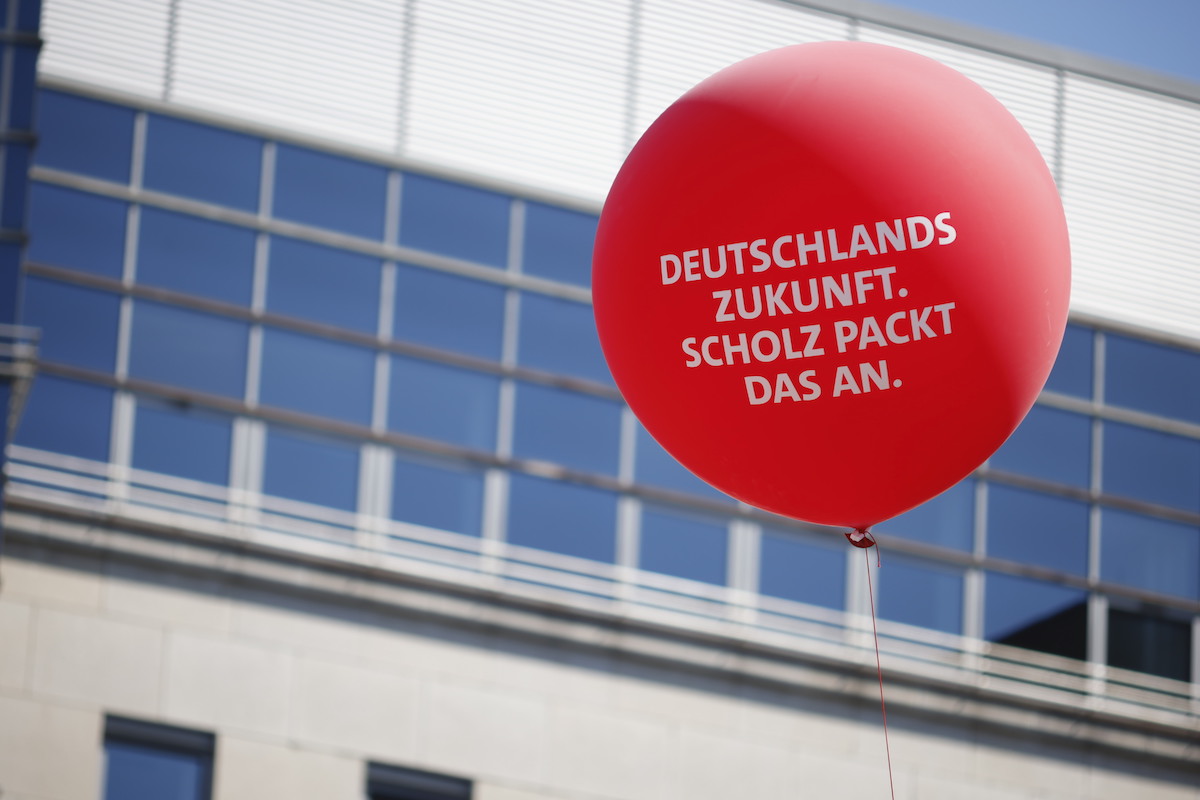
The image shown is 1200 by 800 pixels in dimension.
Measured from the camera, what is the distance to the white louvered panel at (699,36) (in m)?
Answer: 20.1

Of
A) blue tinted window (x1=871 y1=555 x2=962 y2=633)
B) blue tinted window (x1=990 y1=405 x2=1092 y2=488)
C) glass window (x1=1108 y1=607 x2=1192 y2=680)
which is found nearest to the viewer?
blue tinted window (x1=871 y1=555 x2=962 y2=633)

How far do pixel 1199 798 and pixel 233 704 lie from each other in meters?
8.88

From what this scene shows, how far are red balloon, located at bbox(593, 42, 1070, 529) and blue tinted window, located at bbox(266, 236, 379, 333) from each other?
1142 cm

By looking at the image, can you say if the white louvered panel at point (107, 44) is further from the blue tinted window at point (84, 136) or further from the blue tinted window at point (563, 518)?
the blue tinted window at point (563, 518)

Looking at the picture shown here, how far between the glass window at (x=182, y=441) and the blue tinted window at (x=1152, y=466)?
8575 mm

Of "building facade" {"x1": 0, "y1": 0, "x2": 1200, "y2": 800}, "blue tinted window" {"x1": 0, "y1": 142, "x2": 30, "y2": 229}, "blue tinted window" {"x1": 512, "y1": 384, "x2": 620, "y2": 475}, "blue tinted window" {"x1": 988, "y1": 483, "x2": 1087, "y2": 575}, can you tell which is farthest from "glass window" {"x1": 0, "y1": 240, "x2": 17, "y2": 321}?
"blue tinted window" {"x1": 988, "y1": 483, "x2": 1087, "y2": 575}

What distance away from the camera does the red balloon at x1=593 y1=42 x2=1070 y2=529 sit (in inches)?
284

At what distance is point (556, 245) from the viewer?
1964 cm

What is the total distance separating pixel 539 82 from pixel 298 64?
2221mm

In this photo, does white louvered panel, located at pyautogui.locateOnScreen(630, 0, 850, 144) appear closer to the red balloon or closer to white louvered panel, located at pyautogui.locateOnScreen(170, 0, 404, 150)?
white louvered panel, located at pyautogui.locateOnScreen(170, 0, 404, 150)

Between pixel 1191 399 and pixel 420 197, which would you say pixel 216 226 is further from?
pixel 1191 399

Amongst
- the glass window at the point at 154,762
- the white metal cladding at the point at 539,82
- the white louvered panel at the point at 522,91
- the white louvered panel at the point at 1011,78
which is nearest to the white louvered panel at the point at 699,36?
the white metal cladding at the point at 539,82

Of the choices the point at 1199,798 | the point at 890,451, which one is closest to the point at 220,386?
the point at 1199,798

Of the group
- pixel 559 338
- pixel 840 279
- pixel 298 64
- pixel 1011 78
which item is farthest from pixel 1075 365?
pixel 840 279
